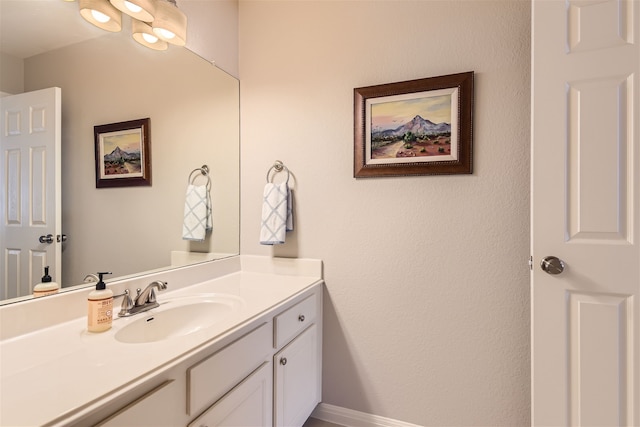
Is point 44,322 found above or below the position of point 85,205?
below

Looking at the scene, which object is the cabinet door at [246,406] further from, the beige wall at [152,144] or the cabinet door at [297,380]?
Result: the beige wall at [152,144]

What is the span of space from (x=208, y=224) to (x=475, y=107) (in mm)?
1522

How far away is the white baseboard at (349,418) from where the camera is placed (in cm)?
160

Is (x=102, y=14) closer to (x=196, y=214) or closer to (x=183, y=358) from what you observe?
(x=196, y=214)

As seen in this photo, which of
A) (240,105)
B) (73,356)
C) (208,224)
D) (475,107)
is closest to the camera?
(73,356)

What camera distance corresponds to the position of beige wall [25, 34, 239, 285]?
1.13m

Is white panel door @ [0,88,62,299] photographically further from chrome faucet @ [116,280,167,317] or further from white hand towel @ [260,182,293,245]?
white hand towel @ [260,182,293,245]

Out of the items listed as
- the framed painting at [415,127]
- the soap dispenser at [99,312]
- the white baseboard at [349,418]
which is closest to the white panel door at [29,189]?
the soap dispenser at [99,312]

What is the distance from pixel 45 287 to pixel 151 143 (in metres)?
0.72
